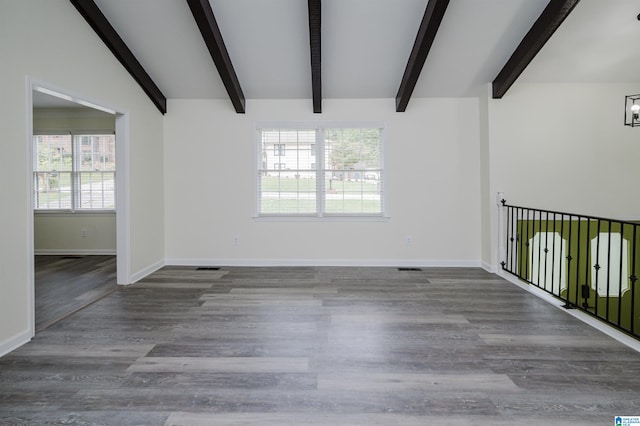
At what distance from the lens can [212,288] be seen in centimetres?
428

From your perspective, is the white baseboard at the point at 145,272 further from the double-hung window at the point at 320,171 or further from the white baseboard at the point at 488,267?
the white baseboard at the point at 488,267

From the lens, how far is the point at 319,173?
5.43m

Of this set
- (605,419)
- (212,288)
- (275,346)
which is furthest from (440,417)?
(212,288)

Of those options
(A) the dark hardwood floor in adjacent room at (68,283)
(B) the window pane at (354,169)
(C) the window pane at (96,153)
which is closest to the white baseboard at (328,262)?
(B) the window pane at (354,169)

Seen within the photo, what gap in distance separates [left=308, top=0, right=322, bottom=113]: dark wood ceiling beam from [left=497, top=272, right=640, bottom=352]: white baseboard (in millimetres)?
3528

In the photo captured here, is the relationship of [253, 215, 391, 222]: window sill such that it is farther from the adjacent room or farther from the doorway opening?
the doorway opening

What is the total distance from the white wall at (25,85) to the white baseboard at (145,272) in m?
1.65

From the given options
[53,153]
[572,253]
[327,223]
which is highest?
[53,153]

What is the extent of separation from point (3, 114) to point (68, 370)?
1.94 meters

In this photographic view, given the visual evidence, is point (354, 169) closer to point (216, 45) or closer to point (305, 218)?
point (305, 218)

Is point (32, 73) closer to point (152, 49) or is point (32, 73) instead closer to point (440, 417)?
point (152, 49)

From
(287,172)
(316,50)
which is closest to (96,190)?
(287,172)

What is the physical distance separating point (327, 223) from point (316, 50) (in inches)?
97.3

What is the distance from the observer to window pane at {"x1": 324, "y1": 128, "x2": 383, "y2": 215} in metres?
5.37
